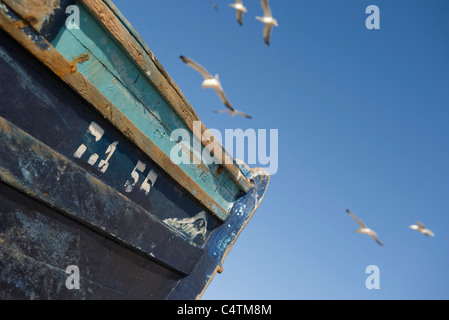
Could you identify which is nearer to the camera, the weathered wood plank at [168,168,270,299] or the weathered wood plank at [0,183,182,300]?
the weathered wood plank at [0,183,182,300]

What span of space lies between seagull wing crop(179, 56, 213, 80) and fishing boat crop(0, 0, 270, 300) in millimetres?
1407

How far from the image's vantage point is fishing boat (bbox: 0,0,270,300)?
2.32 metres

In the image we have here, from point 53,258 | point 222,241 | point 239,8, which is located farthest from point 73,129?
point 239,8

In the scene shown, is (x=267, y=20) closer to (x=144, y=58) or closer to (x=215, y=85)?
(x=215, y=85)

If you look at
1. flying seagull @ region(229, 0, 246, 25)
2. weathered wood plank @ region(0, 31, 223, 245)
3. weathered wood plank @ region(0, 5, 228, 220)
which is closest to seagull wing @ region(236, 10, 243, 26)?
flying seagull @ region(229, 0, 246, 25)

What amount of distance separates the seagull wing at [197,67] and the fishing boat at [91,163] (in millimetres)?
1407

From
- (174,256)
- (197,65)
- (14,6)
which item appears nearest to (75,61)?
(14,6)

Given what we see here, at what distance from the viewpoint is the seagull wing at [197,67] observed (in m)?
4.88

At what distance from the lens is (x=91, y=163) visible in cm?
284

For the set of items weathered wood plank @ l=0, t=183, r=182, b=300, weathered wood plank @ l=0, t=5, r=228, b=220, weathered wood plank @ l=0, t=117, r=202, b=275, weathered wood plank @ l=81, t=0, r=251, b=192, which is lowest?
weathered wood plank @ l=0, t=183, r=182, b=300

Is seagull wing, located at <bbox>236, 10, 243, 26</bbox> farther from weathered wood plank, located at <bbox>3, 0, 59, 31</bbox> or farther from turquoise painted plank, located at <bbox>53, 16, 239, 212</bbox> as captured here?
weathered wood plank, located at <bbox>3, 0, 59, 31</bbox>

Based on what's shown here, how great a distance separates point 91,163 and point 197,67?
118 inches

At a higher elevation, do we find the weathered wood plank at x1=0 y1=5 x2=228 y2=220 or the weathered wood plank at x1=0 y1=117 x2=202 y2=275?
the weathered wood plank at x1=0 y1=5 x2=228 y2=220
